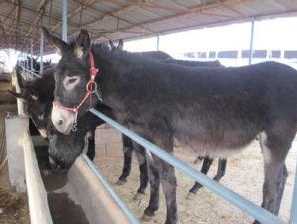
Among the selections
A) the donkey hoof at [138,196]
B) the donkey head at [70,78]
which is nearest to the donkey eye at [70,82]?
the donkey head at [70,78]

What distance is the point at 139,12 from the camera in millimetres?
10117

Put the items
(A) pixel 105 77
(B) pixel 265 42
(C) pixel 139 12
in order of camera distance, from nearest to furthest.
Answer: (A) pixel 105 77 → (C) pixel 139 12 → (B) pixel 265 42

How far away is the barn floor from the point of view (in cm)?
375

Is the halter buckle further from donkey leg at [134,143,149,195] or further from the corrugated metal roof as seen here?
the corrugated metal roof

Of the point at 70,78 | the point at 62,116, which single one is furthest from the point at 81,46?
the point at 62,116

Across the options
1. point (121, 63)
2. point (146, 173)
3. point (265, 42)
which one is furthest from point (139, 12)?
point (121, 63)

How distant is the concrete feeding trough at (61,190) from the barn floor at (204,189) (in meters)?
0.70

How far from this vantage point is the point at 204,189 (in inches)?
181

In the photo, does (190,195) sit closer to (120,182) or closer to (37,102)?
(120,182)

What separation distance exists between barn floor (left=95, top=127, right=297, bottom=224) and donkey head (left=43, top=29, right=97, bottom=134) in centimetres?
131

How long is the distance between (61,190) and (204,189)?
6.58 ft

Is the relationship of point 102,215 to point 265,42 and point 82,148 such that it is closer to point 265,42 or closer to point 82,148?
point 82,148

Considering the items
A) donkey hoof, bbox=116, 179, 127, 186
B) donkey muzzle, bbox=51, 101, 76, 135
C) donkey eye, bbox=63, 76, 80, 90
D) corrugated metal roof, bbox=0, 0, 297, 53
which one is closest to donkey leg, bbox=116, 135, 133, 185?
donkey hoof, bbox=116, 179, 127, 186

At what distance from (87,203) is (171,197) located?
3.18 ft
